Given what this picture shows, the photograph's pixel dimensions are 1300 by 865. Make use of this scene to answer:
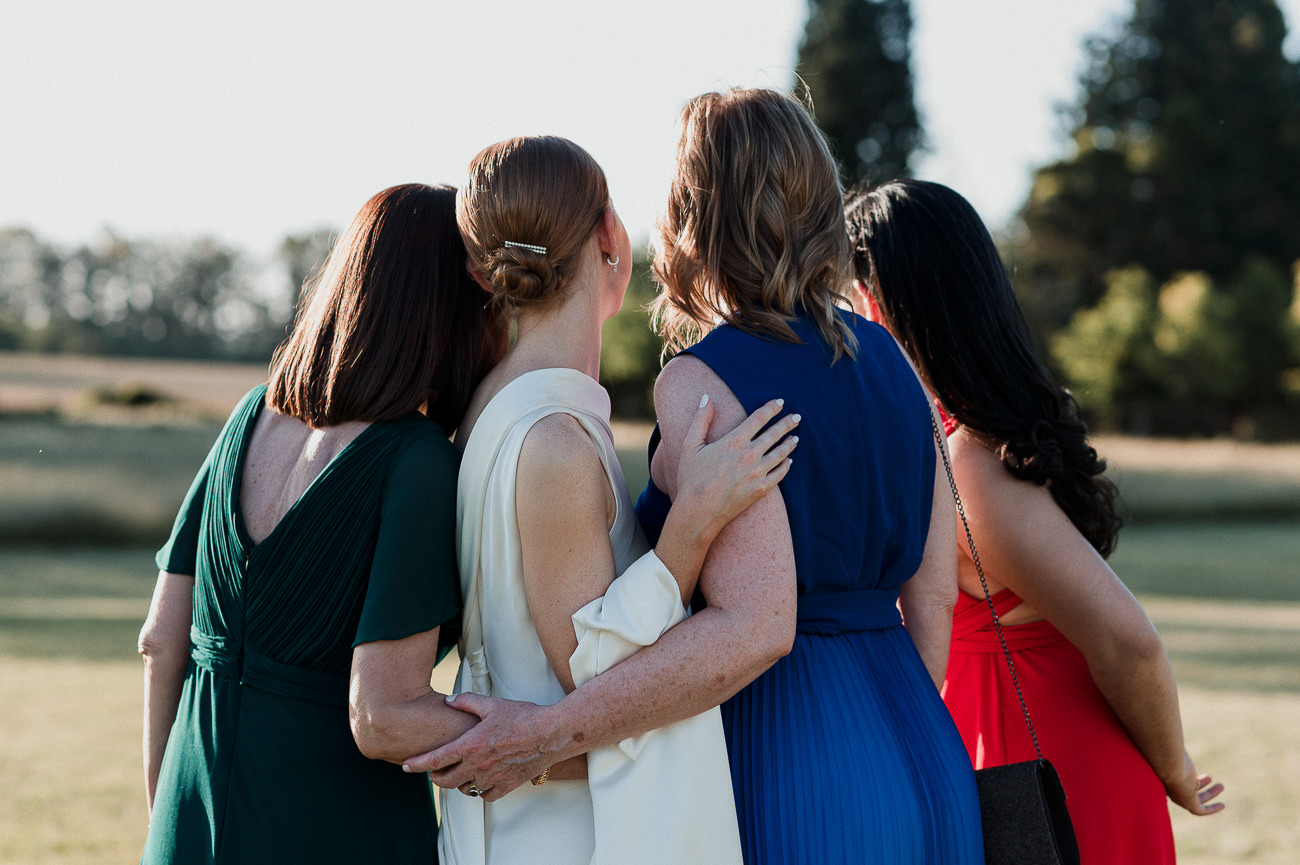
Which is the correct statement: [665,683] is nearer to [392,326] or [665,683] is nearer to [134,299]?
[392,326]

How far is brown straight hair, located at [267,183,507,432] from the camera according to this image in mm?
2092

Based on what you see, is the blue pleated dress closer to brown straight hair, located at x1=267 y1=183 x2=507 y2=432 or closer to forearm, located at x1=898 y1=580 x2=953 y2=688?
forearm, located at x1=898 y1=580 x2=953 y2=688

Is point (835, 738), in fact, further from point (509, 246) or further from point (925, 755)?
point (509, 246)

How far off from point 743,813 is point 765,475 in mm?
637

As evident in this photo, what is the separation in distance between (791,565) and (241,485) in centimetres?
113

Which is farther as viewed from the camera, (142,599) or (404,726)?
(142,599)

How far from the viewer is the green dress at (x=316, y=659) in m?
2.01

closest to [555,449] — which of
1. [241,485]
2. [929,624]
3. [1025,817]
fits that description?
[241,485]

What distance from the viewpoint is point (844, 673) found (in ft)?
6.68

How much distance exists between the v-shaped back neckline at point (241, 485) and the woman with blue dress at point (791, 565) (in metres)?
0.49

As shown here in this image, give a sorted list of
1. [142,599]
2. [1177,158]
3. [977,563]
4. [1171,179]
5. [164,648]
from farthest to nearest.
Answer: [1171,179] → [1177,158] → [142,599] → [977,563] → [164,648]

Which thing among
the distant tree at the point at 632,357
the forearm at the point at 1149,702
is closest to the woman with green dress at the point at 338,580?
the forearm at the point at 1149,702

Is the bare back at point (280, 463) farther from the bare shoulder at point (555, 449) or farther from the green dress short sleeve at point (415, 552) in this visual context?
the bare shoulder at point (555, 449)

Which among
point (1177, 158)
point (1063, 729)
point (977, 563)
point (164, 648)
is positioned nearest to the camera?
point (164, 648)
